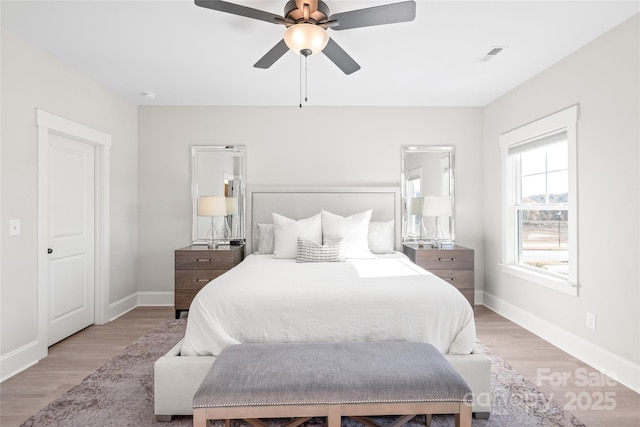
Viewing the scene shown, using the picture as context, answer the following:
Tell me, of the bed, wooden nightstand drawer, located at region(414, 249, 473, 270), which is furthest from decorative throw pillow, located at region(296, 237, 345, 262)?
wooden nightstand drawer, located at region(414, 249, 473, 270)

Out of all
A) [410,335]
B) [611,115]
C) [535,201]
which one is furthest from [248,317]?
[535,201]

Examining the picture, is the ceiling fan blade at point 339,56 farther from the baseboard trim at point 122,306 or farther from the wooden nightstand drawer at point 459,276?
the baseboard trim at point 122,306

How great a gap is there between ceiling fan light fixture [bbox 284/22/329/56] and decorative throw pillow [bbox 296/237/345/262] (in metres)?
1.88

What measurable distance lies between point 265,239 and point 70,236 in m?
1.92

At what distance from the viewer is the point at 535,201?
12.4 feet

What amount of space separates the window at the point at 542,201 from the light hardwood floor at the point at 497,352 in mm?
595

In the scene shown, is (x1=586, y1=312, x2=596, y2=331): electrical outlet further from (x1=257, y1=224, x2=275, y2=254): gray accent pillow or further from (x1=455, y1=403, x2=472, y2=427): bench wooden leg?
(x1=257, y1=224, x2=275, y2=254): gray accent pillow

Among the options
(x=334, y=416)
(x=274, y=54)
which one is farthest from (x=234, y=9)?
(x=334, y=416)

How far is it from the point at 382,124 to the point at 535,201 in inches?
76.9

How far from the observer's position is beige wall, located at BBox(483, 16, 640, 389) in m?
2.50

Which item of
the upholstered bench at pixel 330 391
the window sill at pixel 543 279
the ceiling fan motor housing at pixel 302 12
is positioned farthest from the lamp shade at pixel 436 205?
the upholstered bench at pixel 330 391

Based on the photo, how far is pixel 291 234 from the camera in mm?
3840

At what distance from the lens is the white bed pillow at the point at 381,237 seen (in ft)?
Result: 13.6

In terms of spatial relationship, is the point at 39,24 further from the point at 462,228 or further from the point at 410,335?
the point at 462,228
